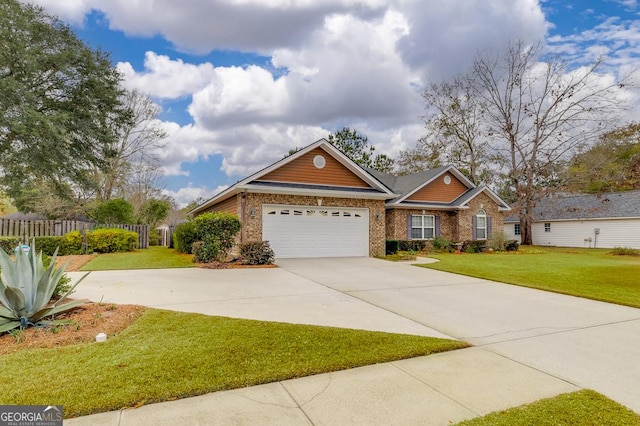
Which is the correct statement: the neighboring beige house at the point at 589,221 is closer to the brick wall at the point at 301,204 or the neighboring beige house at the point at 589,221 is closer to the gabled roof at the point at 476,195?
the gabled roof at the point at 476,195

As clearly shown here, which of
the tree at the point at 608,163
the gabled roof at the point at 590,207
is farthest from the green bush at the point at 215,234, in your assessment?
the gabled roof at the point at 590,207

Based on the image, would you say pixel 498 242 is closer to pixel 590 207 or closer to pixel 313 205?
pixel 590 207

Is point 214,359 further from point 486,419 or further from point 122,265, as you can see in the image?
point 122,265

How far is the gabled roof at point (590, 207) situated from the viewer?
25.4 metres

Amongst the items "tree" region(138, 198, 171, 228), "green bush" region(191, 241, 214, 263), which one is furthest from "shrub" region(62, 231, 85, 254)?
"tree" region(138, 198, 171, 228)

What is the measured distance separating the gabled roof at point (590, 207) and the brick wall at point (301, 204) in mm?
19849

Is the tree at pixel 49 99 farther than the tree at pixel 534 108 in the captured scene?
No

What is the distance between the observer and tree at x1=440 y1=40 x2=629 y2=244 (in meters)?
26.8

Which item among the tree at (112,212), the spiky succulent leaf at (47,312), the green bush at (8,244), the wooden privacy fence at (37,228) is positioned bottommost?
the spiky succulent leaf at (47,312)

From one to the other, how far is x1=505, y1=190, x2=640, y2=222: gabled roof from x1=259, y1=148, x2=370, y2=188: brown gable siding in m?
21.2

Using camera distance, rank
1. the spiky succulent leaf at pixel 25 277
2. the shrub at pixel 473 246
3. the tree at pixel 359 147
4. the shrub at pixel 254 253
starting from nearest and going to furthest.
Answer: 1. the spiky succulent leaf at pixel 25 277
2. the shrub at pixel 254 253
3. the shrub at pixel 473 246
4. the tree at pixel 359 147

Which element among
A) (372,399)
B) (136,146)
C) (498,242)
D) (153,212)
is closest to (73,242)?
(153,212)

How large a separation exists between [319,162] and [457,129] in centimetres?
2155

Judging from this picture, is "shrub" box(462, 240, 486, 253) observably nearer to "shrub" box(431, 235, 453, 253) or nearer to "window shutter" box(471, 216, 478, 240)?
"shrub" box(431, 235, 453, 253)
